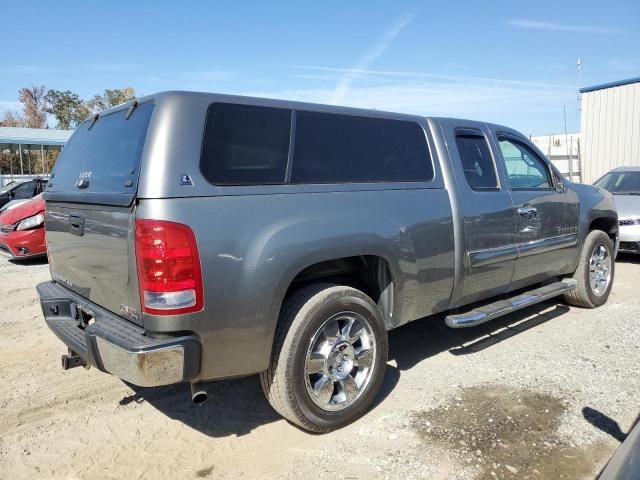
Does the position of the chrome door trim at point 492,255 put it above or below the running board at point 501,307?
above

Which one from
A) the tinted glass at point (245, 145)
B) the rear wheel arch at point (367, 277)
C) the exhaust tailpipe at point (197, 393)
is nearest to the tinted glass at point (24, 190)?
the rear wheel arch at point (367, 277)

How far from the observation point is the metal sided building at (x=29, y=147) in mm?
21266

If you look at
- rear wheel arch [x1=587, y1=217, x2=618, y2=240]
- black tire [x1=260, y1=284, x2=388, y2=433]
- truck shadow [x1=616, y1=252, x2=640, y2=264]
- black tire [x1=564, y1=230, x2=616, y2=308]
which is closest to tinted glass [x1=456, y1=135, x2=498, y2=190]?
black tire [x1=260, y1=284, x2=388, y2=433]

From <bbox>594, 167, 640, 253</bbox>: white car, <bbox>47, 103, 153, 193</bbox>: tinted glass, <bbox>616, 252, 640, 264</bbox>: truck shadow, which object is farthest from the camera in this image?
<bbox>616, 252, 640, 264</bbox>: truck shadow

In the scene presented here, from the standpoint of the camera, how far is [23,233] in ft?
26.6

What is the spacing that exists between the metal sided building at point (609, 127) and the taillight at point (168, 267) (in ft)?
55.6

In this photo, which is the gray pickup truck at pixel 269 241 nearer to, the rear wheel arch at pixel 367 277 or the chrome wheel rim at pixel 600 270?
the rear wheel arch at pixel 367 277

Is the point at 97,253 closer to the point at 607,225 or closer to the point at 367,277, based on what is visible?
the point at 367,277

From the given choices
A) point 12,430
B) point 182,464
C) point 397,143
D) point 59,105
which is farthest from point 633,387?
point 59,105

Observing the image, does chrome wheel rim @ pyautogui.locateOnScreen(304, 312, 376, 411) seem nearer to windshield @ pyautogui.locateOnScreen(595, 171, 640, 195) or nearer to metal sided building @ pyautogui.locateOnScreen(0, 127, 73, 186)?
windshield @ pyautogui.locateOnScreen(595, 171, 640, 195)

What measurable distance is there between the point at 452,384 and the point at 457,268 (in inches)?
34.7

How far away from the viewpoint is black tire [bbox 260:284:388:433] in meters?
2.92

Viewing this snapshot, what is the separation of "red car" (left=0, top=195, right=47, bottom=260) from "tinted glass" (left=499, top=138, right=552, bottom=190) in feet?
23.3

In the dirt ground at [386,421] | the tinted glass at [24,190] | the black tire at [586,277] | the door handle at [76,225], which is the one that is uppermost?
the tinted glass at [24,190]
